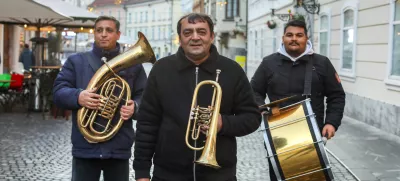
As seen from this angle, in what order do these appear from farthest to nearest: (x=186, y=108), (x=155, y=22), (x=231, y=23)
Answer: (x=155, y=22) < (x=231, y=23) < (x=186, y=108)

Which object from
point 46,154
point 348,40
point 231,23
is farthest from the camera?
point 231,23

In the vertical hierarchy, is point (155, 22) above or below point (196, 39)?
above

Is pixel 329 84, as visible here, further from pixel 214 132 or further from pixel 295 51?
pixel 214 132

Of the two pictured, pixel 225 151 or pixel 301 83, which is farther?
pixel 301 83

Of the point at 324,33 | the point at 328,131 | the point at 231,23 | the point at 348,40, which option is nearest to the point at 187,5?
the point at 231,23

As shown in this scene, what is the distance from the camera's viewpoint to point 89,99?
417cm

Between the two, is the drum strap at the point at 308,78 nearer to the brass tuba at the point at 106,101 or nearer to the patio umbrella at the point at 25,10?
the brass tuba at the point at 106,101

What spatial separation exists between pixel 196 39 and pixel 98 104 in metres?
1.05

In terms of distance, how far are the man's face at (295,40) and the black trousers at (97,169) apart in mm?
1648

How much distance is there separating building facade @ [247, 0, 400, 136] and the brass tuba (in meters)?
7.90

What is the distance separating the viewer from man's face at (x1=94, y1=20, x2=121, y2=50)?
4.39 metres

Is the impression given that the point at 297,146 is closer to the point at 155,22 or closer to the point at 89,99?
the point at 89,99

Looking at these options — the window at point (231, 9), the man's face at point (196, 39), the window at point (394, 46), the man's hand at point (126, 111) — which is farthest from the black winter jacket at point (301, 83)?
the window at point (231, 9)

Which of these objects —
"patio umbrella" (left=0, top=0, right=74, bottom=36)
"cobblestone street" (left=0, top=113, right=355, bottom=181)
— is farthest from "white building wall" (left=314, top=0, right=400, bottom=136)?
"patio umbrella" (left=0, top=0, right=74, bottom=36)
